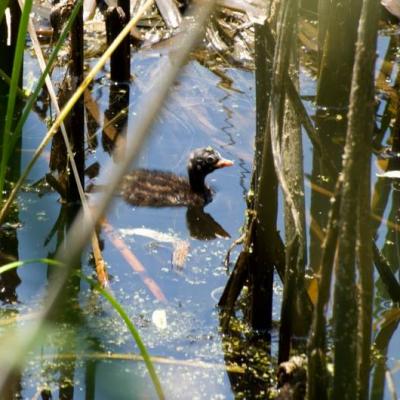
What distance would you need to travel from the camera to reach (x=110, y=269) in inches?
163

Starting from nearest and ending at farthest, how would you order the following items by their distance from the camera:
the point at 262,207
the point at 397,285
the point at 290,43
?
the point at 290,43, the point at 262,207, the point at 397,285

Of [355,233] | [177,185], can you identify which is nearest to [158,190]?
[177,185]

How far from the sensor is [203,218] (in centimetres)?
504

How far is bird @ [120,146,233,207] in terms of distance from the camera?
5.07 metres

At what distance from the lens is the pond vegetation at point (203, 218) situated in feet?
7.14

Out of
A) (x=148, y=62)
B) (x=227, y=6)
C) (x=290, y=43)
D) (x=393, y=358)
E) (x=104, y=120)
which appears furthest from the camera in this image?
(x=227, y=6)

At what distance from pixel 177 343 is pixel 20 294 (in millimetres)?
689

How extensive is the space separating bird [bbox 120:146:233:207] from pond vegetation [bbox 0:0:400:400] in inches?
0.5

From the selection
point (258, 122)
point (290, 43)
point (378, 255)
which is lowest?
point (378, 255)

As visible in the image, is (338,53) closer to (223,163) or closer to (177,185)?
(223,163)

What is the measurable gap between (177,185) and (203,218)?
0.37 meters

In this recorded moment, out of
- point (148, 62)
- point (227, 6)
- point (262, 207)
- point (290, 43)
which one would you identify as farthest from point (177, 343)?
point (227, 6)

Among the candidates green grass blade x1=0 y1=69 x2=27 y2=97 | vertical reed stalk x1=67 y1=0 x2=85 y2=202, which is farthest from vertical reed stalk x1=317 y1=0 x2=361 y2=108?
green grass blade x1=0 y1=69 x2=27 y2=97

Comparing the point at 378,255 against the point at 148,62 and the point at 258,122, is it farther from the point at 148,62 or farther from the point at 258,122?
the point at 148,62
